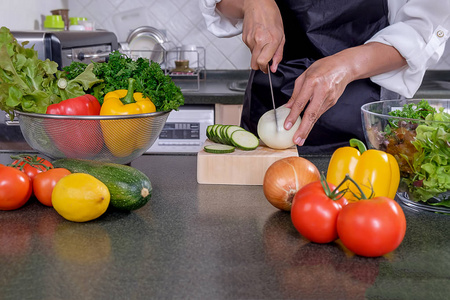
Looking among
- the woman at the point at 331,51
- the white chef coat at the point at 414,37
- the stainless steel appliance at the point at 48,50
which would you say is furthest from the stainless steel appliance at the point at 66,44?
the white chef coat at the point at 414,37

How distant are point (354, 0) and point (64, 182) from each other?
1.04 metres

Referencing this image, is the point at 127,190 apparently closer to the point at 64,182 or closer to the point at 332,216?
the point at 64,182

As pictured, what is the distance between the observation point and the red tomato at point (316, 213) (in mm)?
717

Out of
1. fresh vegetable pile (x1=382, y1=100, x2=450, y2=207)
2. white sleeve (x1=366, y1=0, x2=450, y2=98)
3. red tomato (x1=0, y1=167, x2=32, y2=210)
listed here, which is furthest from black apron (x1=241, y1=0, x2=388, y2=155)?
red tomato (x1=0, y1=167, x2=32, y2=210)

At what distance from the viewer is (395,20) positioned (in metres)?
1.41

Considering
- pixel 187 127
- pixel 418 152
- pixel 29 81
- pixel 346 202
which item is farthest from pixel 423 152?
pixel 187 127

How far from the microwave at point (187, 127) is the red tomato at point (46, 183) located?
1564 mm

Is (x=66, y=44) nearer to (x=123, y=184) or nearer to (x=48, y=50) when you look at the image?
(x=48, y=50)

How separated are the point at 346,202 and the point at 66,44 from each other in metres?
1.62

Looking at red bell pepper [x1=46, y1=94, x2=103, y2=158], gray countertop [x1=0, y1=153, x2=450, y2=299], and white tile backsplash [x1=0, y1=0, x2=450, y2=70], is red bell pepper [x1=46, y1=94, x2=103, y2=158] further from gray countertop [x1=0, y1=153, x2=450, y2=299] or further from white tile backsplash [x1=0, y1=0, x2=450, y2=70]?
white tile backsplash [x1=0, y1=0, x2=450, y2=70]

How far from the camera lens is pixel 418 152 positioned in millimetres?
868

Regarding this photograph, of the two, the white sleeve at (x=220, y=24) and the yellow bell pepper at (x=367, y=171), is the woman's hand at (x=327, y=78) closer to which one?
the yellow bell pepper at (x=367, y=171)

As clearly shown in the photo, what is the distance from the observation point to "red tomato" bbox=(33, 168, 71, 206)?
2.84 feet

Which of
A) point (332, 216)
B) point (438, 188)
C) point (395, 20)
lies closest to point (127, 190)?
point (332, 216)
